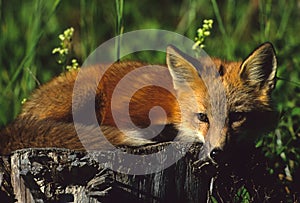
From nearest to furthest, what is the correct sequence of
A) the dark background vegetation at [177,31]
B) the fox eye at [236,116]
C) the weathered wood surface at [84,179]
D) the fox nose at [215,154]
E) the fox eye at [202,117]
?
1. the weathered wood surface at [84,179]
2. the fox nose at [215,154]
3. the fox eye at [236,116]
4. the fox eye at [202,117]
5. the dark background vegetation at [177,31]

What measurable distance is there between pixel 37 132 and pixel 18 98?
208cm

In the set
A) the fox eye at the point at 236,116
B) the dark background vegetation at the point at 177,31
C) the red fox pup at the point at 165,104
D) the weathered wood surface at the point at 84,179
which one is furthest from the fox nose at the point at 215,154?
the dark background vegetation at the point at 177,31

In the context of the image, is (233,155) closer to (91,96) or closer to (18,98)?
(91,96)

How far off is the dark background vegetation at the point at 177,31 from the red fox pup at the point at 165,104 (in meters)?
0.29

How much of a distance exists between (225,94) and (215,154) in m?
0.57

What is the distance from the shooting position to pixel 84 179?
401cm

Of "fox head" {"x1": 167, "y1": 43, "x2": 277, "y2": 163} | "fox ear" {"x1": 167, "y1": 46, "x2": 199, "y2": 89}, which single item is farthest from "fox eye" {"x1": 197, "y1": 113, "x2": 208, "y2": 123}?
"fox ear" {"x1": 167, "y1": 46, "x2": 199, "y2": 89}

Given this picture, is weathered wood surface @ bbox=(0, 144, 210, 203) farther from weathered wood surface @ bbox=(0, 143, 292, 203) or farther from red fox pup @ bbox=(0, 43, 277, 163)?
red fox pup @ bbox=(0, 43, 277, 163)

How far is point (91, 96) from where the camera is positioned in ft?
16.8

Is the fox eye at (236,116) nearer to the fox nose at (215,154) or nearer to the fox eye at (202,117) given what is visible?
the fox eye at (202,117)

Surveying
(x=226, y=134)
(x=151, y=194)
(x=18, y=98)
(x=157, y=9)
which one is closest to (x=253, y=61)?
(x=226, y=134)

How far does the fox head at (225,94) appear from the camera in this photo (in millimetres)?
4707

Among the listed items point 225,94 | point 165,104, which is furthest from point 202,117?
point 165,104

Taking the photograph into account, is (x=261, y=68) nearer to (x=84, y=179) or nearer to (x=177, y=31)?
(x=84, y=179)
